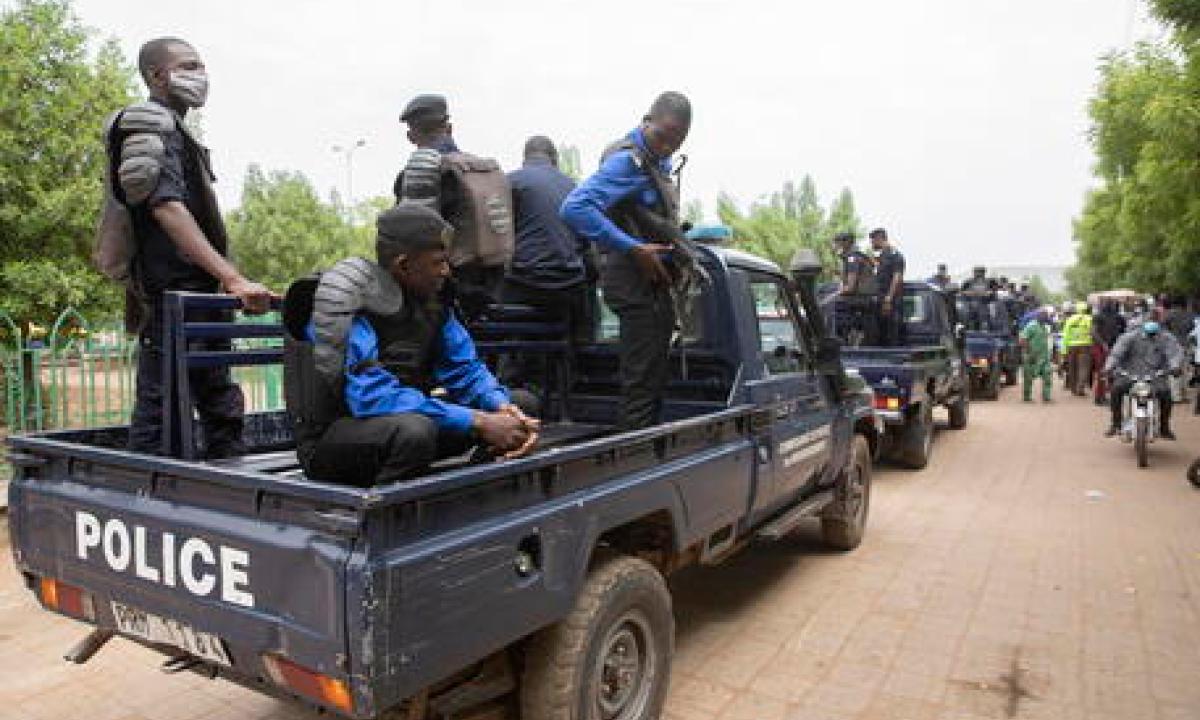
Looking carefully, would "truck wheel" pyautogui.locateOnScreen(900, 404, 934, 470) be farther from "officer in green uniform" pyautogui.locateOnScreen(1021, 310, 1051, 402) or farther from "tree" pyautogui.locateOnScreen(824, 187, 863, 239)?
"tree" pyautogui.locateOnScreen(824, 187, 863, 239)

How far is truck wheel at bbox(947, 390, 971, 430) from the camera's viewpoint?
11594 millimetres

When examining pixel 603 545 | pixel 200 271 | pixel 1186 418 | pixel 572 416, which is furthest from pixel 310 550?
pixel 1186 418

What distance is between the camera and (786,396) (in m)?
4.31

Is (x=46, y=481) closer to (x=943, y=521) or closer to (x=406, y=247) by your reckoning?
(x=406, y=247)

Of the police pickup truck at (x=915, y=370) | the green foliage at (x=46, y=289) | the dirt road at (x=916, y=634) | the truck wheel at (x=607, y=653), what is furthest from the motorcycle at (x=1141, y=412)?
the green foliage at (x=46, y=289)

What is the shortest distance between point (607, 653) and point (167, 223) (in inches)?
83.7

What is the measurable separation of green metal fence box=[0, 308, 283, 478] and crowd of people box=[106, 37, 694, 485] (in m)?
2.59

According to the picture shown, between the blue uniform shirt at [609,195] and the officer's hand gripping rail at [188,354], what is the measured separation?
4.62 feet

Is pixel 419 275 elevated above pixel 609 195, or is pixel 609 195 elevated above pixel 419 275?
pixel 609 195

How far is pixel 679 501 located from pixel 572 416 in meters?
1.53

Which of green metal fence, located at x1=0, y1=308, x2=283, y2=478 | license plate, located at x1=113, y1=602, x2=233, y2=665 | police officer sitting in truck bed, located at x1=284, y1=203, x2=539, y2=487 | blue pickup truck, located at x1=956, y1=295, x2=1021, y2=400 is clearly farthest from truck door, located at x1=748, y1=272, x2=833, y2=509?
blue pickup truck, located at x1=956, y1=295, x2=1021, y2=400

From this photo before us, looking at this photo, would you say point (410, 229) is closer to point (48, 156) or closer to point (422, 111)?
point (422, 111)

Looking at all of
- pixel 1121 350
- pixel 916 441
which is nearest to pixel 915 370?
pixel 916 441

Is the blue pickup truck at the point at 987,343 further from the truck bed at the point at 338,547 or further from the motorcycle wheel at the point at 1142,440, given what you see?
the truck bed at the point at 338,547
